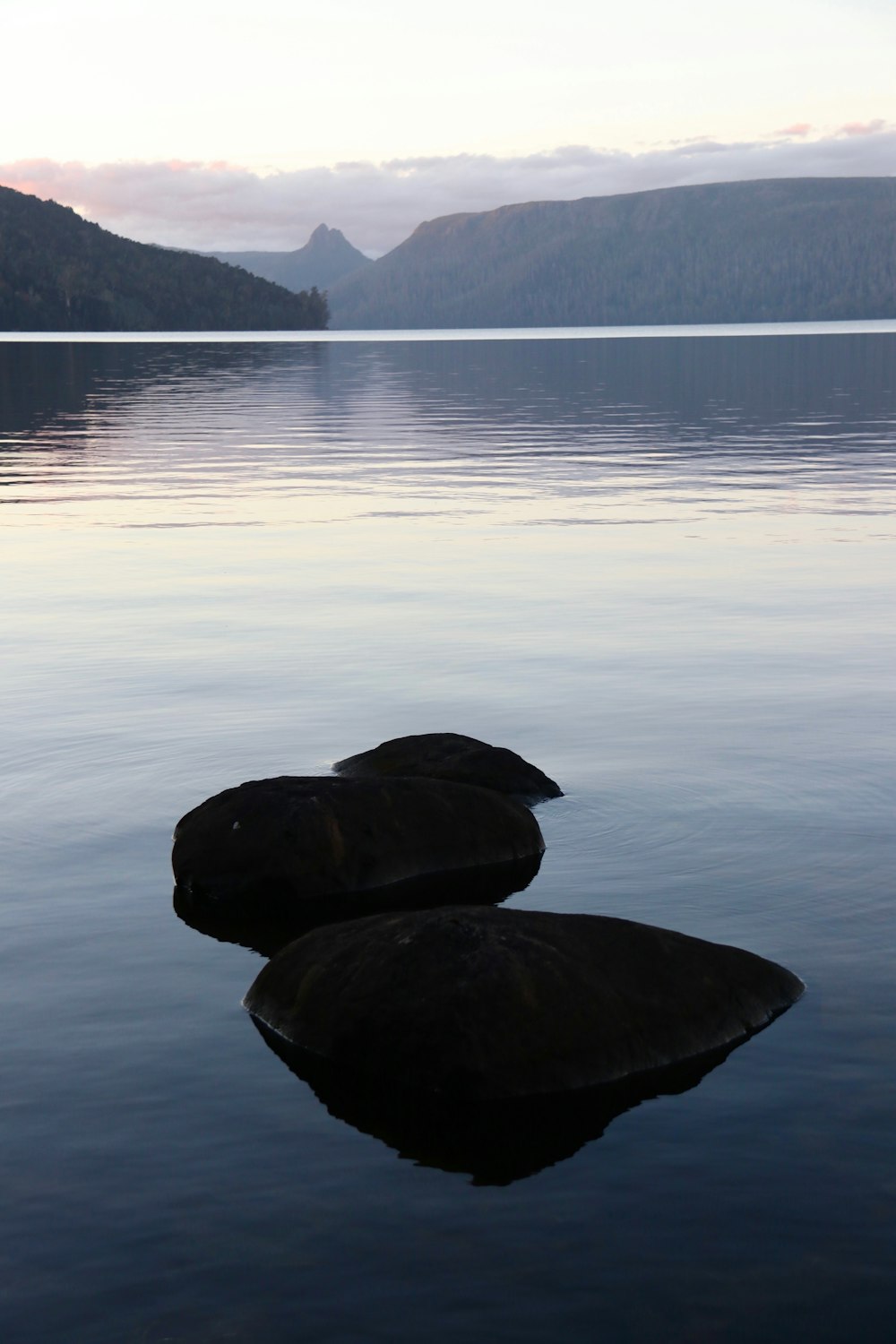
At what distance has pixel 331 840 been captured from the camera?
1098 cm

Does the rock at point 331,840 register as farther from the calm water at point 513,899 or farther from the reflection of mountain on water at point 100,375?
the reflection of mountain on water at point 100,375

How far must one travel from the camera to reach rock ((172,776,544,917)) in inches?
426

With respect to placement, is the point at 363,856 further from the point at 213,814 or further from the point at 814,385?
the point at 814,385

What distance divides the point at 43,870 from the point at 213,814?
122cm

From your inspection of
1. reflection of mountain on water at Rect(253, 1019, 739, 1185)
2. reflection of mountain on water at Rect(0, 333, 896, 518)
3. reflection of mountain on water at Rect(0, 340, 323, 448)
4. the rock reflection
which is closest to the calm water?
reflection of mountain on water at Rect(253, 1019, 739, 1185)

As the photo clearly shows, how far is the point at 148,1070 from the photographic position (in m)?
8.04

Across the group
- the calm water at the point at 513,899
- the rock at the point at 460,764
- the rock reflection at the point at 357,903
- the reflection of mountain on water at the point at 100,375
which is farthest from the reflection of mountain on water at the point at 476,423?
the rock reflection at the point at 357,903

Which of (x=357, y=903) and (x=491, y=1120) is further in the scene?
(x=357, y=903)

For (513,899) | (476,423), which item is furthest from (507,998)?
(476,423)

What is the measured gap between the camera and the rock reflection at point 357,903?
1031 centimetres

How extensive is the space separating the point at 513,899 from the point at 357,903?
102 cm

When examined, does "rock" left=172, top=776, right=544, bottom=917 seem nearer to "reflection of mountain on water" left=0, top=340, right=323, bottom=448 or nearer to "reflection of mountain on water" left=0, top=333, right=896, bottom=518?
"reflection of mountain on water" left=0, top=333, right=896, bottom=518

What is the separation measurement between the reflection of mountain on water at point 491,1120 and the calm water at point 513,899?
10 cm

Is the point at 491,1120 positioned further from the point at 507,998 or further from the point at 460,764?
the point at 460,764
